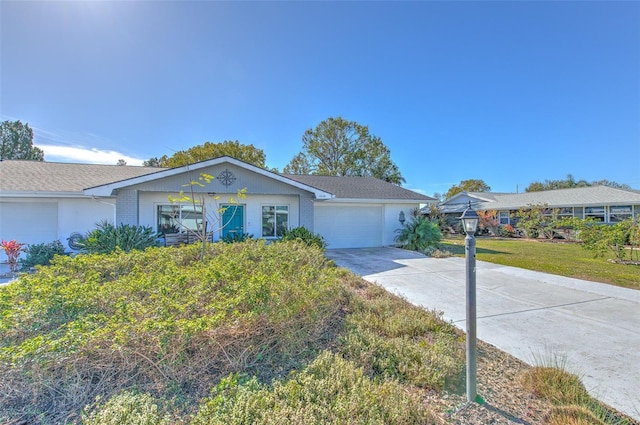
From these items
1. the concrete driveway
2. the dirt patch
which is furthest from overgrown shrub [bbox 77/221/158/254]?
the dirt patch

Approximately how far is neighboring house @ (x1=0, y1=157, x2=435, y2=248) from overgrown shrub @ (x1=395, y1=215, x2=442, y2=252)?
81.4 inches

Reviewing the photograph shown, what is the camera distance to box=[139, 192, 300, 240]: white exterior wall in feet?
35.5

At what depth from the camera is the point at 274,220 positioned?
12.5 m

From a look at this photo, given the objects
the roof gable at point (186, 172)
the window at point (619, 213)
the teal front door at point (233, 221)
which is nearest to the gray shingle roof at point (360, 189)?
the roof gable at point (186, 172)

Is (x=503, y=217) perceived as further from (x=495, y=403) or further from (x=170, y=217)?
(x=495, y=403)

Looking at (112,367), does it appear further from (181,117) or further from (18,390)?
(181,117)

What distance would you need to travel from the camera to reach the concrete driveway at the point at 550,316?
3217mm

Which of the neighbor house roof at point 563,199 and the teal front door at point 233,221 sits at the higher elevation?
the neighbor house roof at point 563,199

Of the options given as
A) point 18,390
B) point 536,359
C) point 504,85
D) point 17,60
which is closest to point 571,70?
point 504,85

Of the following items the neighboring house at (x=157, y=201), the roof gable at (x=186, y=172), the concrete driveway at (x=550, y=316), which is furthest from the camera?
the neighboring house at (x=157, y=201)

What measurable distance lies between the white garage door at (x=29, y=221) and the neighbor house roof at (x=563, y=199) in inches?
1209

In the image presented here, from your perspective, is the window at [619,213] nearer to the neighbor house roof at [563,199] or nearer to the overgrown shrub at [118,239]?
the neighbor house roof at [563,199]

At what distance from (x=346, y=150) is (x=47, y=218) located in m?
27.4

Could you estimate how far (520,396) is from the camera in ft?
8.85
